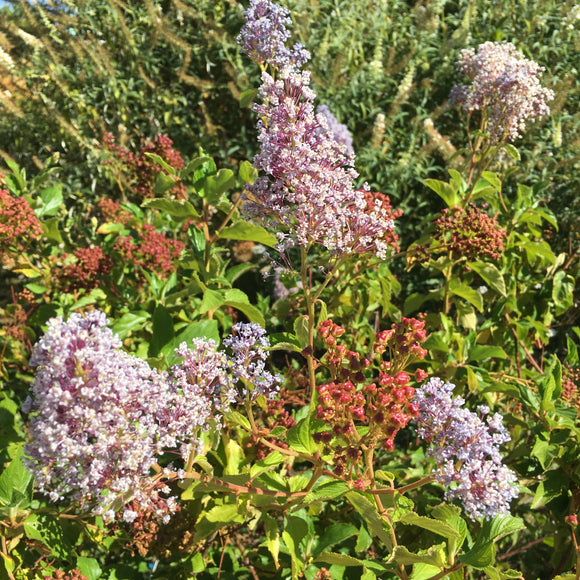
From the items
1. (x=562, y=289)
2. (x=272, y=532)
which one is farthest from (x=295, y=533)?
(x=562, y=289)

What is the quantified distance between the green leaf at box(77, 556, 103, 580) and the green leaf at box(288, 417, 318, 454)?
87cm

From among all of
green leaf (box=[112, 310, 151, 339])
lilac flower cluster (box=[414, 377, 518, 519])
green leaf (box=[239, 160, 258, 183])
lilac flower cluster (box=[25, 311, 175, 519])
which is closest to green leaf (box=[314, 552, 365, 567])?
lilac flower cluster (box=[414, 377, 518, 519])

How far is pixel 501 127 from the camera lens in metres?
2.68

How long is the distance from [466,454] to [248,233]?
1.12 metres

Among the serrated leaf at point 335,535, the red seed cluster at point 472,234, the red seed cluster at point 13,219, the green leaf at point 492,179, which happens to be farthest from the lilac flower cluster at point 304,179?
the red seed cluster at point 13,219

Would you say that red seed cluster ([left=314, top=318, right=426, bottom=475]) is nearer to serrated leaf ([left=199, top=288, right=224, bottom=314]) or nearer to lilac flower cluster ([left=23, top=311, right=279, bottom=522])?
lilac flower cluster ([left=23, top=311, right=279, bottom=522])

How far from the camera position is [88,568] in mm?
1798

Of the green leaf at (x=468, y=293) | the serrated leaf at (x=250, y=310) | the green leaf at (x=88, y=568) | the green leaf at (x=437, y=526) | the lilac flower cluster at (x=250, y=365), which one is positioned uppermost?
the lilac flower cluster at (x=250, y=365)

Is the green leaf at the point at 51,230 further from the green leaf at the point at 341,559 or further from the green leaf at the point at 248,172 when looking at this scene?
the green leaf at the point at 341,559

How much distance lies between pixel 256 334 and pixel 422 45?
4.24 metres

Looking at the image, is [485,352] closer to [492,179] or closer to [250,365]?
[492,179]

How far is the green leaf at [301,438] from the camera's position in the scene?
4.82 ft

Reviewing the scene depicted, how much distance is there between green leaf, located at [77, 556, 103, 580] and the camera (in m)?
1.77

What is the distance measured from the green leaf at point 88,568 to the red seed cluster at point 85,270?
4.12 ft
